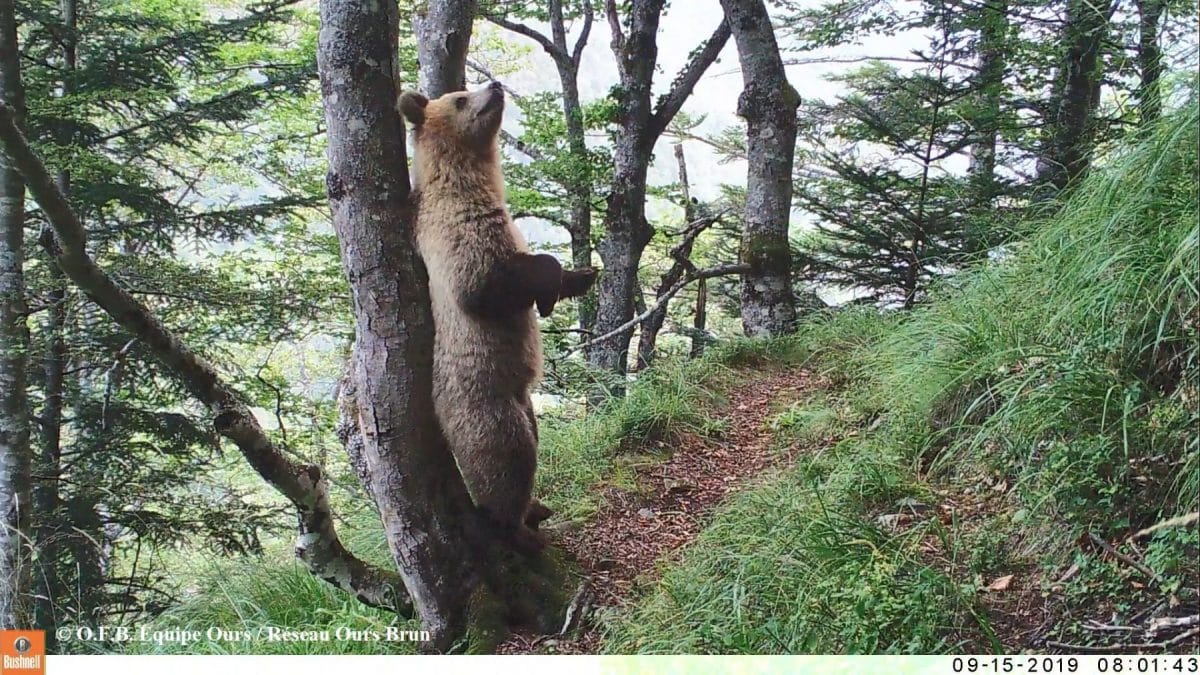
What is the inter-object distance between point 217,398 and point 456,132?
45.5 inches

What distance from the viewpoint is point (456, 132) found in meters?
2.76

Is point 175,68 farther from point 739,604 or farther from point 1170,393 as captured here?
point 1170,393

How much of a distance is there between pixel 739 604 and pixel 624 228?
3.53m

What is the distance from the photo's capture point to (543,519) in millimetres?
2906

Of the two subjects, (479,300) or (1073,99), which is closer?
(479,300)

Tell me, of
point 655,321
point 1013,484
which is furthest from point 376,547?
point 655,321

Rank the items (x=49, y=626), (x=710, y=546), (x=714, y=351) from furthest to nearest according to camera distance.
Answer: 1. (x=714, y=351)
2. (x=49, y=626)
3. (x=710, y=546)

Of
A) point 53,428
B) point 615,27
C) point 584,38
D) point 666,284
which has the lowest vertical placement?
point 53,428

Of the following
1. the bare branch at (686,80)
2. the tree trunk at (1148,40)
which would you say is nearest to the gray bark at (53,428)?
the bare branch at (686,80)

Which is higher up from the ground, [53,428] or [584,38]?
[584,38]

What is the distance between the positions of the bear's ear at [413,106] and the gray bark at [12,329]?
2.27 m

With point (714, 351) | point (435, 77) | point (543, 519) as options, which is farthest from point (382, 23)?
point (714, 351)

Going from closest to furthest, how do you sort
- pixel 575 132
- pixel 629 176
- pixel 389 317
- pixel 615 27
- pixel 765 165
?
1. pixel 389 317
2. pixel 765 165
3. pixel 629 176
4. pixel 615 27
5. pixel 575 132

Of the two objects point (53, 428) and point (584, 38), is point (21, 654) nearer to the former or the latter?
point (53, 428)
